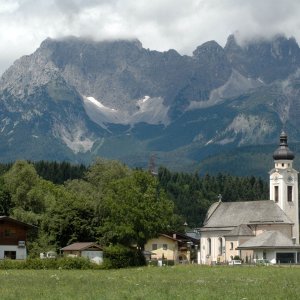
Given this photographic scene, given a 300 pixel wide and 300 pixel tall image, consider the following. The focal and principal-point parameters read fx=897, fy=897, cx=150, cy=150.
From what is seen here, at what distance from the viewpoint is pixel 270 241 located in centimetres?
11650

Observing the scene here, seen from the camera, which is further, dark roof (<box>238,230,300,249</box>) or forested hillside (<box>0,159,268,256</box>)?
dark roof (<box>238,230,300,249</box>)

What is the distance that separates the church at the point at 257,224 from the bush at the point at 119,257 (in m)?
30.8

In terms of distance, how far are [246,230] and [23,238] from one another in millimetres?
37991

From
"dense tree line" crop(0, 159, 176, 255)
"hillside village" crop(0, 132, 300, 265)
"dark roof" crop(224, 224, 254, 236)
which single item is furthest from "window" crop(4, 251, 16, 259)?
"dark roof" crop(224, 224, 254, 236)

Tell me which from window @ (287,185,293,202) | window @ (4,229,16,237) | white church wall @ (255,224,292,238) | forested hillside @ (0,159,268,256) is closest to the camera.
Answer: forested hillside @ (0,159,268,256)

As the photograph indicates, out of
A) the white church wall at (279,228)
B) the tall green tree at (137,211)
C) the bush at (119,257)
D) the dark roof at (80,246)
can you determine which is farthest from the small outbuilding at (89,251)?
the white church wall at (279,228)

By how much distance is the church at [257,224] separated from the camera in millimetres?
119494

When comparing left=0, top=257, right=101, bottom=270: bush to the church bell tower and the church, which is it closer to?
the church

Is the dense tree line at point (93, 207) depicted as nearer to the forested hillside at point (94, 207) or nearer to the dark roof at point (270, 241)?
the forested hillside at point (94, 207)

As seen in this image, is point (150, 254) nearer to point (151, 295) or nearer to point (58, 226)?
point (58, 226)

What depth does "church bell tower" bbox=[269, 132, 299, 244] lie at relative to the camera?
425 feet

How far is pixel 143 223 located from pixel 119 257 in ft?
34.4

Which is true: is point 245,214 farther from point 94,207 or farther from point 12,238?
point 12,238

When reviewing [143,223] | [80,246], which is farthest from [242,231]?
[143,223]
